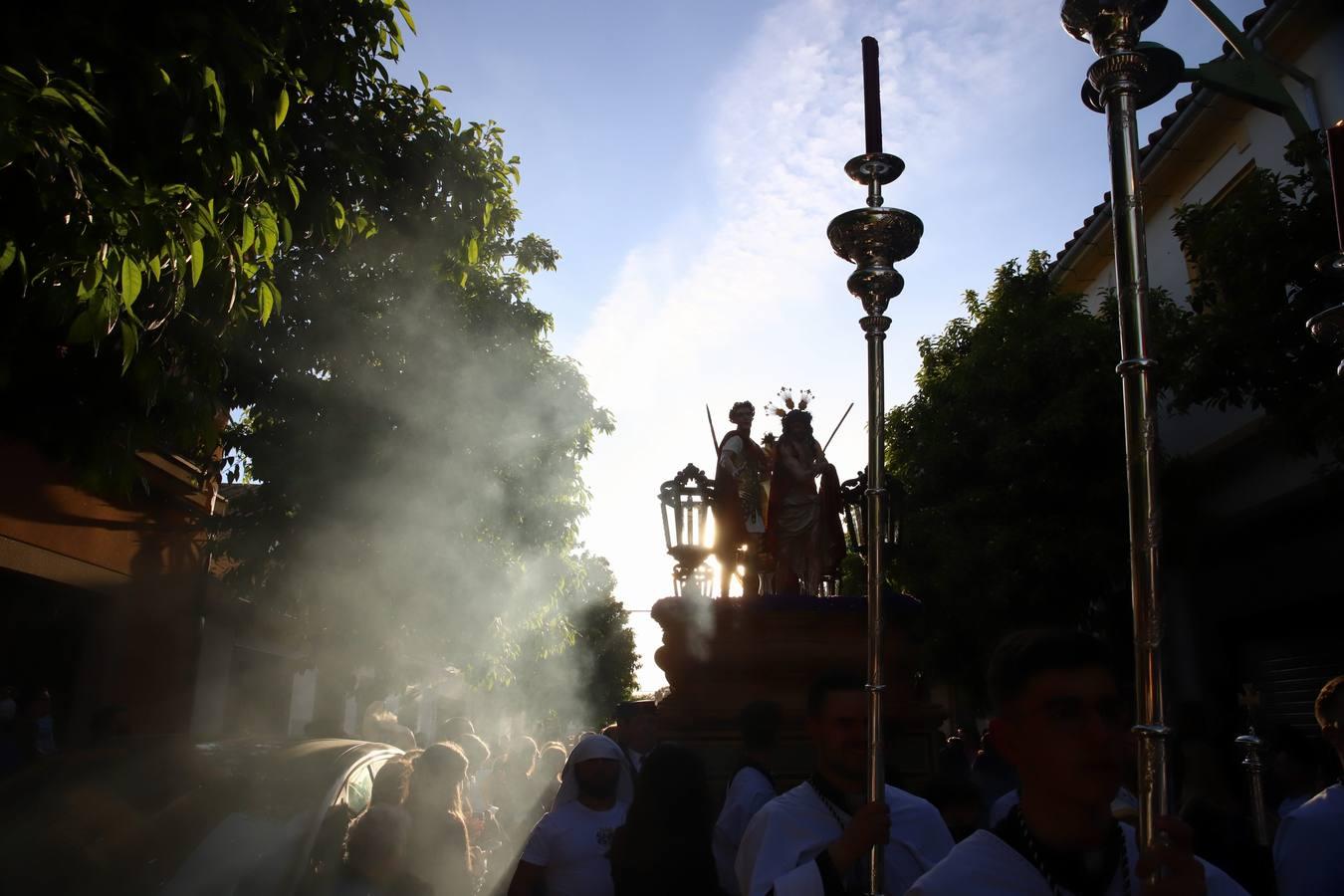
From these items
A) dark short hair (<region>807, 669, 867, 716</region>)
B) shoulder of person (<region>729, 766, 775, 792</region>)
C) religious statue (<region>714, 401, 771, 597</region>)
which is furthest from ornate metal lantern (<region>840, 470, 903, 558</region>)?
dark short hair (<region>807, 669, 867, 716</region>)

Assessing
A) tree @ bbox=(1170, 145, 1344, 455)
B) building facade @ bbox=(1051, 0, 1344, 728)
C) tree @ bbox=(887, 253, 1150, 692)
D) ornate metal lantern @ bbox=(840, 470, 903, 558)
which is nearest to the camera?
ornate metal lantern @ bbox=(840, 470, 903, 558)

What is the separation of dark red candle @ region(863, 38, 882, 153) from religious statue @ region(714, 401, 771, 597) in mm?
4509

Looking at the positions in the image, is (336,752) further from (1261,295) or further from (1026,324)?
(1026,324)

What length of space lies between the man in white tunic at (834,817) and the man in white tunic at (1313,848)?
951 mm

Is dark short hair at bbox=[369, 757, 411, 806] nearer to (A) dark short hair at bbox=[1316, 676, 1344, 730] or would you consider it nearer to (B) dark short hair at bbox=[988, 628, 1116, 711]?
(B) dark short hair at bbox=[988, 628, 1116, 711]

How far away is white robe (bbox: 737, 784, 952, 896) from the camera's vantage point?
10.3ft

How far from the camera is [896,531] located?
21.4ft

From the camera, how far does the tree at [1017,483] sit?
44.4 feet

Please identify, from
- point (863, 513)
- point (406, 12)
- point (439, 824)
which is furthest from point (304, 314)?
point (439, 824)

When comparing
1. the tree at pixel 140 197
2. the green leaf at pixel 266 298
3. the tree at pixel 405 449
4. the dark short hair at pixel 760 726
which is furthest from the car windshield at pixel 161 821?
the tree at pixel 405 449

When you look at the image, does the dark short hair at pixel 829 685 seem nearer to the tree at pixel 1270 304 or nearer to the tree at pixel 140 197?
the tree at pixel 140 197

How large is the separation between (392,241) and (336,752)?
22.7 ft

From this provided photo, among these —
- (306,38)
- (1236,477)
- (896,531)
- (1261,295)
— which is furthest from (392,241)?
(1236,477)

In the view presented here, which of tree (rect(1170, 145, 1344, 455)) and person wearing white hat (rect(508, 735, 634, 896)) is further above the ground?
tree (rect(1170, 145, 1344, 455))
